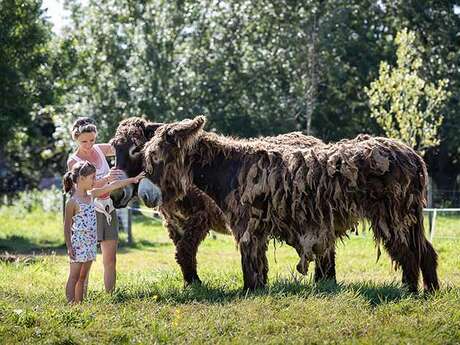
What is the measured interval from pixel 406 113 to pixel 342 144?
13437 mm

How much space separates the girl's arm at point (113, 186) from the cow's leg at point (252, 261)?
4.63ft

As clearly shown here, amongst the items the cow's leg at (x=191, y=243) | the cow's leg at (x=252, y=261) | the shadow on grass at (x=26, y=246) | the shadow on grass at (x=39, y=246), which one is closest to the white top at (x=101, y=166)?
the cow's leg at (x=191, y=243)

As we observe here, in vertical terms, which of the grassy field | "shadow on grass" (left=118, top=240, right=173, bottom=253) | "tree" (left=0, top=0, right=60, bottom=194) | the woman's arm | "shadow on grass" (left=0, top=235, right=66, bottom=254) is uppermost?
"tree" (left=0, top=0, right=60, bottom=194)

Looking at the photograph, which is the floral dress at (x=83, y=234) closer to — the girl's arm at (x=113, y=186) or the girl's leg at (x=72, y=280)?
the girl's leg at (x=72, y=280)

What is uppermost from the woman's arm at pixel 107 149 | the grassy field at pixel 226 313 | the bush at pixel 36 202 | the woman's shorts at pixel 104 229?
the woman's arm at pixel 107 149

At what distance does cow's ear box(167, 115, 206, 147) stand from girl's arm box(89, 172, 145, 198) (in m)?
0.56

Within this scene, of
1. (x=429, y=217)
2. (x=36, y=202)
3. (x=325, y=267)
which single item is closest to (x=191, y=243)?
(x=325, y=267)

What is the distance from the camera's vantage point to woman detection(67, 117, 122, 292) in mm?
8438

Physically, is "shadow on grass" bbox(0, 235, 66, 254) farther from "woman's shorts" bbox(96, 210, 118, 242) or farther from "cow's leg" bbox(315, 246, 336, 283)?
"cow's leg" bbox(315, 246, 336, 283)

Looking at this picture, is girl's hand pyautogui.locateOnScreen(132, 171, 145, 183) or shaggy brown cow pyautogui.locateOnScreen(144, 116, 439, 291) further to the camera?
girl's hand pyautogui.locateOnScreen(132, 171, 145, 183)

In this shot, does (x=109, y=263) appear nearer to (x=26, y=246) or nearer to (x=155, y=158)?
(x=155, y=158)

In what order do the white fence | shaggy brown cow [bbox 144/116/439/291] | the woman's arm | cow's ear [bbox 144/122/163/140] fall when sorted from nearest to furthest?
shaggy brown cow [bbox 144/116/439/291]
the woman's arm
cow's ear [bbox 144/122/163/140]
the white fence

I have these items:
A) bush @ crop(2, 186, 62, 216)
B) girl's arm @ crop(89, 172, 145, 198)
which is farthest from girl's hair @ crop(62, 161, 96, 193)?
bush @ crop(2, 186, 62, 216)

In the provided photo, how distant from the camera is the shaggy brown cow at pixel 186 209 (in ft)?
29.1
